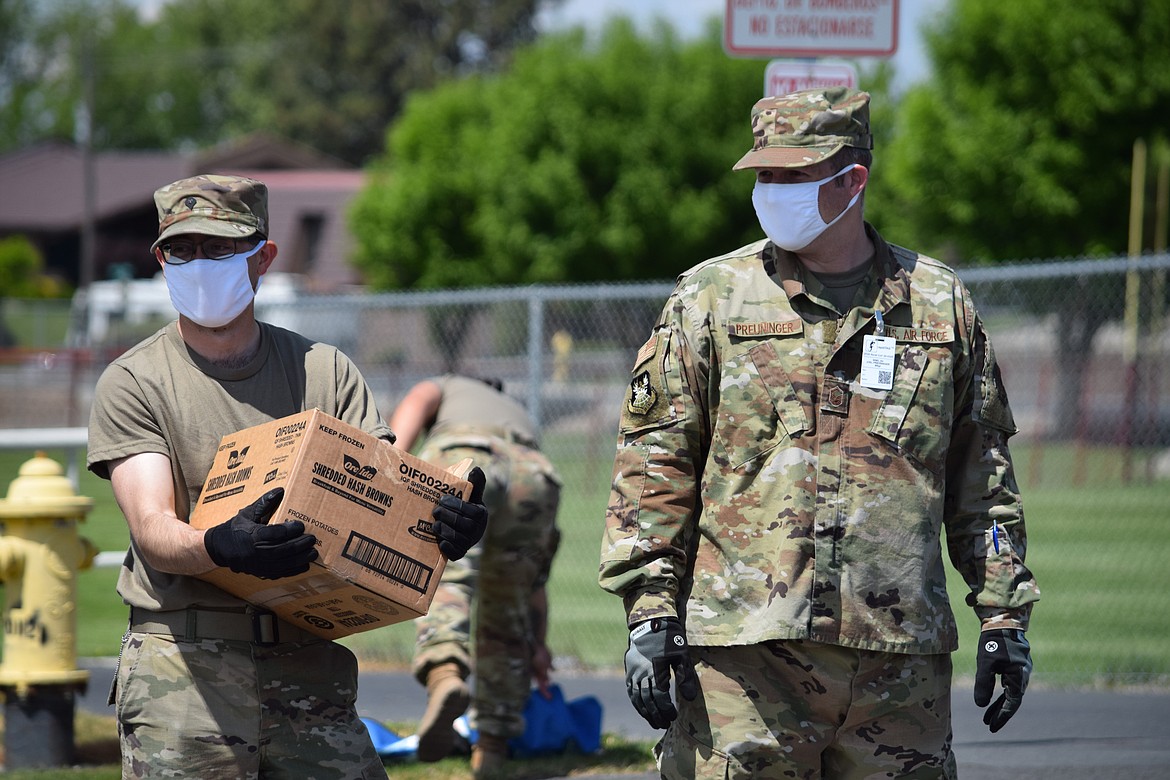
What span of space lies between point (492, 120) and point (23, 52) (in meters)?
47.2

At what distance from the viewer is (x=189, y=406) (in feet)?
11.2

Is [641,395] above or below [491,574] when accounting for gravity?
above

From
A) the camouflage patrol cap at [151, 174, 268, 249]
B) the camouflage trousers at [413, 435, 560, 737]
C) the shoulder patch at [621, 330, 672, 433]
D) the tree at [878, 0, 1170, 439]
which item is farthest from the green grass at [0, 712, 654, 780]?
the tree at [878, 0, 1170, 439]

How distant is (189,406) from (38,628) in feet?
9.05

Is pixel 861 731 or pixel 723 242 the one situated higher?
pixel 861 731

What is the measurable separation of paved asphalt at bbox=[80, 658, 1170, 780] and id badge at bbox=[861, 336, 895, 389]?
2.84 m

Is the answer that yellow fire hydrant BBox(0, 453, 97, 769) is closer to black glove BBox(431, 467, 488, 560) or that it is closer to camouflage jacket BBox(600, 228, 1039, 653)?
black glove BBox(431, 467, 488, 560)

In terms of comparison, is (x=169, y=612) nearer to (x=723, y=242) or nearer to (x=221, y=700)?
(x=221, y=700)

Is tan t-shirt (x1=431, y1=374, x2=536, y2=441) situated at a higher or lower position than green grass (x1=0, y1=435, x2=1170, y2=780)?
higher

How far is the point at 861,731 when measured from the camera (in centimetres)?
318

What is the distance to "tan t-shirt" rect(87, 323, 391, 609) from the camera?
10.9 ft

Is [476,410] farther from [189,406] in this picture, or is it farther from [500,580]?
[189,406]

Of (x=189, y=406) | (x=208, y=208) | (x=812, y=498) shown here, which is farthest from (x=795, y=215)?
(x=189, y=406)

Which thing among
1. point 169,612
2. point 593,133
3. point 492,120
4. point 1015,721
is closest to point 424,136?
point 492,120
